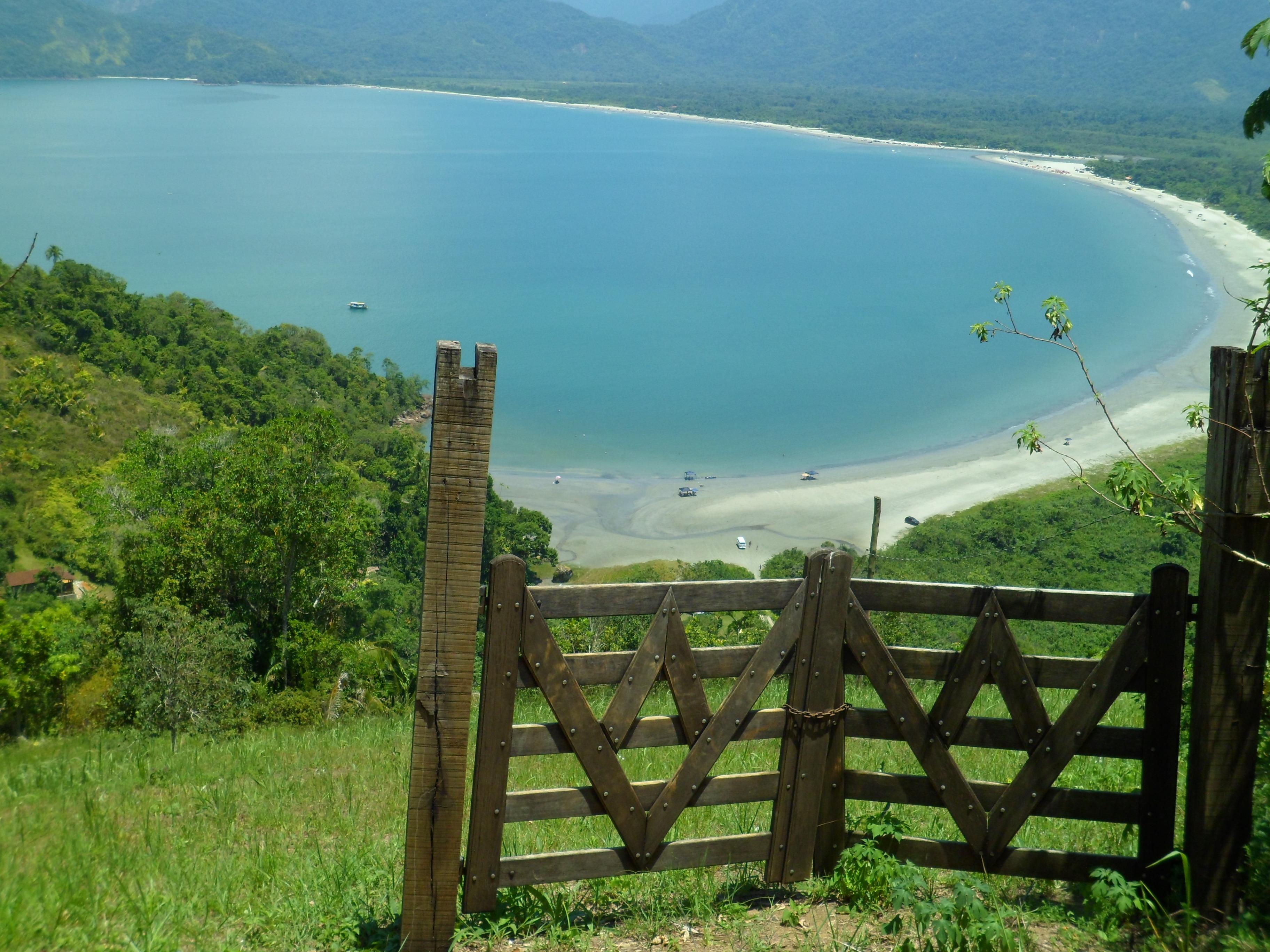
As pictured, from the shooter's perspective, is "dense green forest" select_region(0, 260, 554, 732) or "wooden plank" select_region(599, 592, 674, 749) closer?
"wooden plank" select_region(599, 592, 674, 749)

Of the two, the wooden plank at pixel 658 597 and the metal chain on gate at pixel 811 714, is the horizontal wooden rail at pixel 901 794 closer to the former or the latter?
the metal chain on gate at pixel 811 714

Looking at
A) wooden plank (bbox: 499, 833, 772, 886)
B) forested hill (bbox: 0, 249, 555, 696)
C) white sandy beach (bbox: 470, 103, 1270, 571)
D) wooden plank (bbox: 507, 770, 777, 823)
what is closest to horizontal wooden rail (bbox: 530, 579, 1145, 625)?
wooden plank (bbox: 507, 770, 777, 823)

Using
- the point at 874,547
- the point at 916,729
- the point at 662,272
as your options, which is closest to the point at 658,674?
the point at 916,729

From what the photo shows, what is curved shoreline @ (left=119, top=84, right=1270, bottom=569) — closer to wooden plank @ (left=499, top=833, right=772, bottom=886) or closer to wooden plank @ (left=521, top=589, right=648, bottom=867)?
wooden plank @ (left=499, top=833, right=772, bottom=886)

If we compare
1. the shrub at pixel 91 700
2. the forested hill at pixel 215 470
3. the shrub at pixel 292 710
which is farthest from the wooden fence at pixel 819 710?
the forested hill at pixel 215 470

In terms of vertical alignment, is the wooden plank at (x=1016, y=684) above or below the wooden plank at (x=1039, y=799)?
above

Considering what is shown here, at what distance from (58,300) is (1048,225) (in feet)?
288

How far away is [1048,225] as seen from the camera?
104438 mm

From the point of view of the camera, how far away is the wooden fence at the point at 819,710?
3150mm

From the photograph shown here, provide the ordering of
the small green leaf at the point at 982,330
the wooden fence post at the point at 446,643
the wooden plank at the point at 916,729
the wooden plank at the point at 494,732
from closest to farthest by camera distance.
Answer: the wooden fence post at the point at 446,643 → the wooden plank at the point at 494,732 → the wooden plank at the point at 916,729 → the small green leaf at the point at 982,330

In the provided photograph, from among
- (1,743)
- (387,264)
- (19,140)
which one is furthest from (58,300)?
(19,140)

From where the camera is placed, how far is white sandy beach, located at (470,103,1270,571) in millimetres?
36688

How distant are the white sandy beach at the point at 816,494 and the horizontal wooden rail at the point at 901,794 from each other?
1203 inches

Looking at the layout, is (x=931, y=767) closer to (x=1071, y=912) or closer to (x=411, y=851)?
(x=1071, y=912)
